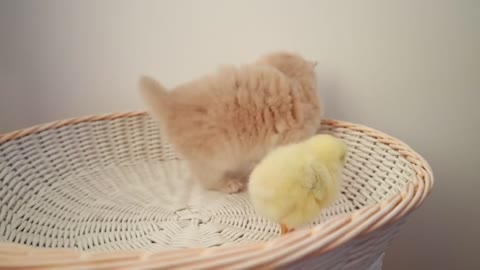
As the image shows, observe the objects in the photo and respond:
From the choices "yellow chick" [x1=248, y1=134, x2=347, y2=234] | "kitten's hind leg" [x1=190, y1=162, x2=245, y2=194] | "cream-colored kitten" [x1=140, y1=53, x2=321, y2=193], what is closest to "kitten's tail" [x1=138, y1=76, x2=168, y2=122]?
"cream-colored kitten" [x1=140, y1=53, x2=321, y2=193]

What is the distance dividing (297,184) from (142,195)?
448 millimetres

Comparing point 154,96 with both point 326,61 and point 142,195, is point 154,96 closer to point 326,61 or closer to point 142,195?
point 142,195

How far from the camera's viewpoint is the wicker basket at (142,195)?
46 cm

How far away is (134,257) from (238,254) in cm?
8

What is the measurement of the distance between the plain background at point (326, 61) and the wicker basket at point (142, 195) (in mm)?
145

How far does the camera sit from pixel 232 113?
2.10ft

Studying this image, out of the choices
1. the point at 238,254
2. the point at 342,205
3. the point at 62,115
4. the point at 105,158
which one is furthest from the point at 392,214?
the point at 62,115

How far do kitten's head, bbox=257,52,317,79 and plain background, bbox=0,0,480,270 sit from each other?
0.15 meters

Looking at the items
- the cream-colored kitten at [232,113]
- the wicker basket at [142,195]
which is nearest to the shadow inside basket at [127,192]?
the wicker basket at [142,195]

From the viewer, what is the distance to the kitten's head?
2.28 ft

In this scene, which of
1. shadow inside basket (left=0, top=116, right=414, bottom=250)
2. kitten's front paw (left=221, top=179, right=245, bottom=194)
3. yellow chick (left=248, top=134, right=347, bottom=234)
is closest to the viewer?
yellow chick (left=248, top=134, right=347, bottom=234)

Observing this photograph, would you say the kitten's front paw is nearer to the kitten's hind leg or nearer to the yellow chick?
the kitten's hind leg

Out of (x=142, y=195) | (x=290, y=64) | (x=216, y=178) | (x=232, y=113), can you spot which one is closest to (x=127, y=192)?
(x=142, y=195)

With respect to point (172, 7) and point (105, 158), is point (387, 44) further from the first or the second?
point (105, 158)
